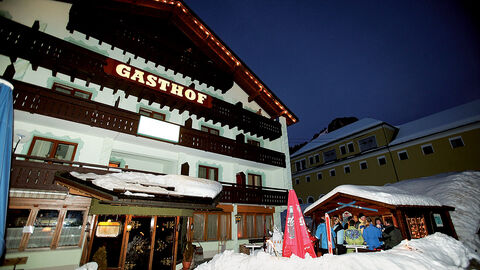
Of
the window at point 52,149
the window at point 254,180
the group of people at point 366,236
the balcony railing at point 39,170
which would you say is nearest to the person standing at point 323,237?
the group of people at point 366,236

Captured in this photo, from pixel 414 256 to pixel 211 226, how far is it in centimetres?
1174

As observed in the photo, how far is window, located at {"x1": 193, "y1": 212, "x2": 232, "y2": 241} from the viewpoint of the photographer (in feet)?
46.3

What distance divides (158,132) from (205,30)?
30.0ft

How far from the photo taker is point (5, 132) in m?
4.00

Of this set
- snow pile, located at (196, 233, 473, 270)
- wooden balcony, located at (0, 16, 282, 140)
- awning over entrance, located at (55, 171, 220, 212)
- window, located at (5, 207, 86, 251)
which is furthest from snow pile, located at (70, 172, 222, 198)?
wooden balcony, located at (0, 16, 282, 140)

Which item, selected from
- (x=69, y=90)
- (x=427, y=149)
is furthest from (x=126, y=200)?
(x=427, y=149)

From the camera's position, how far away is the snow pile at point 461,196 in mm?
13227

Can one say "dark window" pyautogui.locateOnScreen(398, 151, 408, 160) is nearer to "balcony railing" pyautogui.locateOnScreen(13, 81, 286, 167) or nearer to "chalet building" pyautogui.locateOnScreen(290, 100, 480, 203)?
"chalet building" pyautogui.locateOnScreen(290, 100, 480, 203)

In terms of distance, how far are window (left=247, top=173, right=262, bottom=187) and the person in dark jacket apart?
35.5 feet

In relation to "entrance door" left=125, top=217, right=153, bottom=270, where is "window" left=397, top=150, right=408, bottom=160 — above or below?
above

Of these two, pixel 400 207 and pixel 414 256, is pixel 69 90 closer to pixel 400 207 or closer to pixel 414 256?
pixel 414 256

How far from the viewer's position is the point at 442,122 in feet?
76.6

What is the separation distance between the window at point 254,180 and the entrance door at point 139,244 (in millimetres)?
9606

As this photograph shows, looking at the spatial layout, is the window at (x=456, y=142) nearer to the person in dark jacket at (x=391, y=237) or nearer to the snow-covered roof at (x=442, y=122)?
the snow-covered roof at (x=442, y=122)
